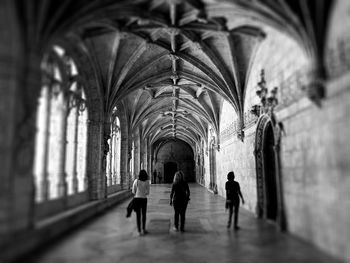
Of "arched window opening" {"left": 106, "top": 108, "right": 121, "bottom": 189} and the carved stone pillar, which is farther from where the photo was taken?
"arched window opening" {"left": 106, "top": 108, "right": 121, "bottom": 189}

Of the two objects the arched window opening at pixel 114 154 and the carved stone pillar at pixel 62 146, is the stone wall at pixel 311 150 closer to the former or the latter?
the carved stone pillar at pixel 62 146

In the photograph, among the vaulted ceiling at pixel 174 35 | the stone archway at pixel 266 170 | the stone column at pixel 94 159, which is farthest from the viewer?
the stone column at pixel 94 159

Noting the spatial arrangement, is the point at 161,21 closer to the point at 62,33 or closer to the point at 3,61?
the point at 62,33

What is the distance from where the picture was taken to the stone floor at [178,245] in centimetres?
444

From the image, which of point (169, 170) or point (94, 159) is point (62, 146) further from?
point (169, 170)

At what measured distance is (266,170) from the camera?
8.14 metres

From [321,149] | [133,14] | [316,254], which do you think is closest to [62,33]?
[133,14]

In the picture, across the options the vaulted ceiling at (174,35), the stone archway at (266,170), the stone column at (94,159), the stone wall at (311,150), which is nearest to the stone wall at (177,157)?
the vaulted ceiling at (174,35)

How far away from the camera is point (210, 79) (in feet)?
35.7

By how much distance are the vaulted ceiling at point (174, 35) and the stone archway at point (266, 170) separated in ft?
7.31

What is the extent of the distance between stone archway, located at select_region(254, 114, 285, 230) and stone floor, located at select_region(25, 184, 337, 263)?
76 cm

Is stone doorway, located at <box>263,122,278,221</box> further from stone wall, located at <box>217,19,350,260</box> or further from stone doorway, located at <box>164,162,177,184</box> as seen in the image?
stone doorway, located at <box>164,162,177,184</box>

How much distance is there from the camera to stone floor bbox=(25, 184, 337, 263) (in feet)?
14.6

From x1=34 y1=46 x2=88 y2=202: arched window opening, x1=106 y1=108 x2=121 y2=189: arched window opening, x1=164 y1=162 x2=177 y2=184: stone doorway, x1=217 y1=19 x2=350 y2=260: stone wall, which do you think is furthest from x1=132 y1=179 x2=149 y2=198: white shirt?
x1=164 y1=162 x2=177 y2=184: stone doorway
